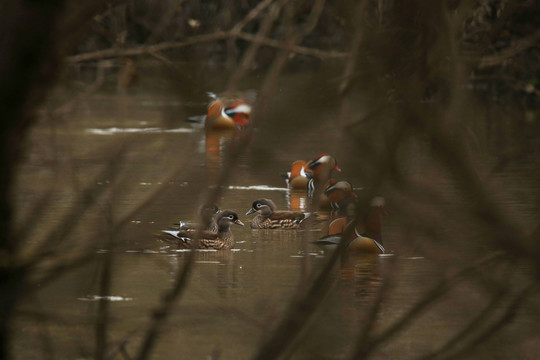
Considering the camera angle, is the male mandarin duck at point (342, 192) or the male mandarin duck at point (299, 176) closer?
the male mandarin duck at point (342, 192)

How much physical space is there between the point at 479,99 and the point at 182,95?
2310 centimetres

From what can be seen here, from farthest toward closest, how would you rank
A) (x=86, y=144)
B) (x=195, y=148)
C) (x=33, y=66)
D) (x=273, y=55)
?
1. (x=86, y=144)
2. (x=195, y=148)
3. (x=273, y=55)
4. (x=33, y=66)

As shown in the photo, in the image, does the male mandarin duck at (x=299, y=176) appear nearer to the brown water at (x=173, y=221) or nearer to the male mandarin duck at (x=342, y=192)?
the brown water at (x=173, y=221)

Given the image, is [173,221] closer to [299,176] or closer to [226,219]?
[226,219]

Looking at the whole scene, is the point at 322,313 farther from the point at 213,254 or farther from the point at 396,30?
the point at 213,254

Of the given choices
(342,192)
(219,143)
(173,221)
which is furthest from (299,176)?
(173,221)

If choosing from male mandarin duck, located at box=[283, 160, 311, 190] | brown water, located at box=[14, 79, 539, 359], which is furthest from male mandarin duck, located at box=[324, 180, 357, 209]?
male mandarin duck, located at box=[283, 160, 311, 190]

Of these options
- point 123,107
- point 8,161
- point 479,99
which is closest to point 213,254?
point 123,107

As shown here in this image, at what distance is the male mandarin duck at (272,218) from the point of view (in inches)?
401

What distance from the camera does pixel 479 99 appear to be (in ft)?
79.2

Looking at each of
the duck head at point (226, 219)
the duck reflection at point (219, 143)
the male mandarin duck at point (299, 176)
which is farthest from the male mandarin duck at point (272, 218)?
the duck reflection at point (219, 143)

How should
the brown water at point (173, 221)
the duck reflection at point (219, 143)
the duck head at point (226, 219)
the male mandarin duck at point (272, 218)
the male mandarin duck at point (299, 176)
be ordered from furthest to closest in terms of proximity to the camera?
the male mandarin duck at point (299, 176), the male mandarin duck at point (272, 218), the duck head at point (226, 219), the duck reflection at point (219, 143), the brown water at point (173, 221)

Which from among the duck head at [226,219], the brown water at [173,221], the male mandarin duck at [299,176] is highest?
the male mandarin duck at [299,176]

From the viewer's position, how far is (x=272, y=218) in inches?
400
